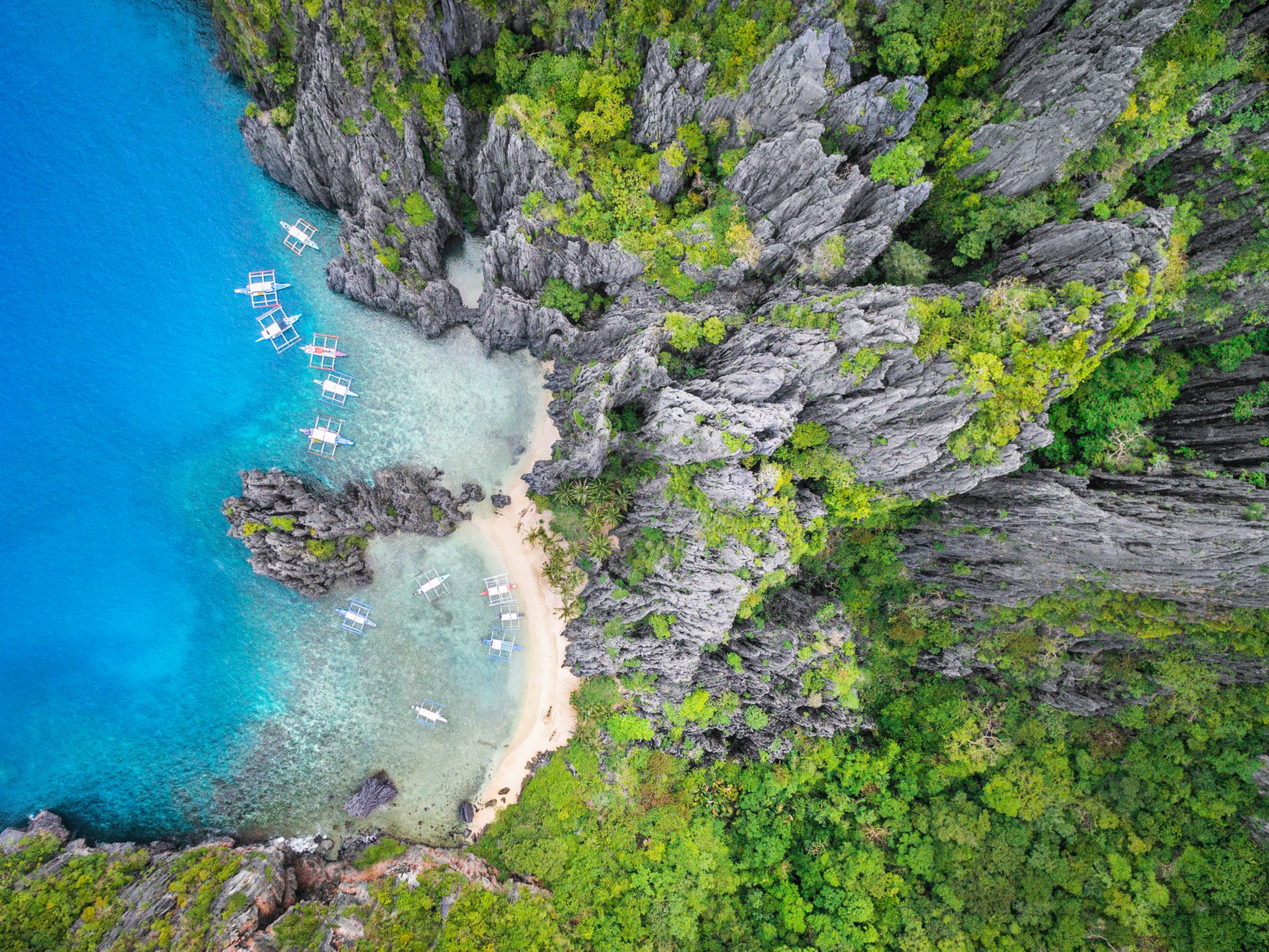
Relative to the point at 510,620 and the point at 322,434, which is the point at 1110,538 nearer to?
the point at 510,620

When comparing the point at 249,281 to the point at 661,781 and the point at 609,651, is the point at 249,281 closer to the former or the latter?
the point at 609,651

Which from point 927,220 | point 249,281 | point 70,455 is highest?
point 249,281

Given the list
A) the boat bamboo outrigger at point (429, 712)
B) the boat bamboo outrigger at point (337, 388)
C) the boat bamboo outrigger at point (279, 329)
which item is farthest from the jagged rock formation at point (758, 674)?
the boat bamboo outrigger at point (279, 329)

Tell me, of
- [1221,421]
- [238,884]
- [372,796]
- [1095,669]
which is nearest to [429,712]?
[372,796]

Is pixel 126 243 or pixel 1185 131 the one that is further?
pixel 126 243

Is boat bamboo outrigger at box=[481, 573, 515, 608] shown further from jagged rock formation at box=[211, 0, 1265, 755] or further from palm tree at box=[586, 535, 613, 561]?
palm tree at box=[586, 535, 613, 561]

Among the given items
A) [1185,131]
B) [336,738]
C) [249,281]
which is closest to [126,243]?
[249,281]

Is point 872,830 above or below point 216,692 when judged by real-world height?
below

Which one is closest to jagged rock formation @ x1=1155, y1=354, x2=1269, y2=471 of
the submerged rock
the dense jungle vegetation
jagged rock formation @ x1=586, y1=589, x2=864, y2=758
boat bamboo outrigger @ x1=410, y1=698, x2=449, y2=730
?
the dense jungle vegetation
